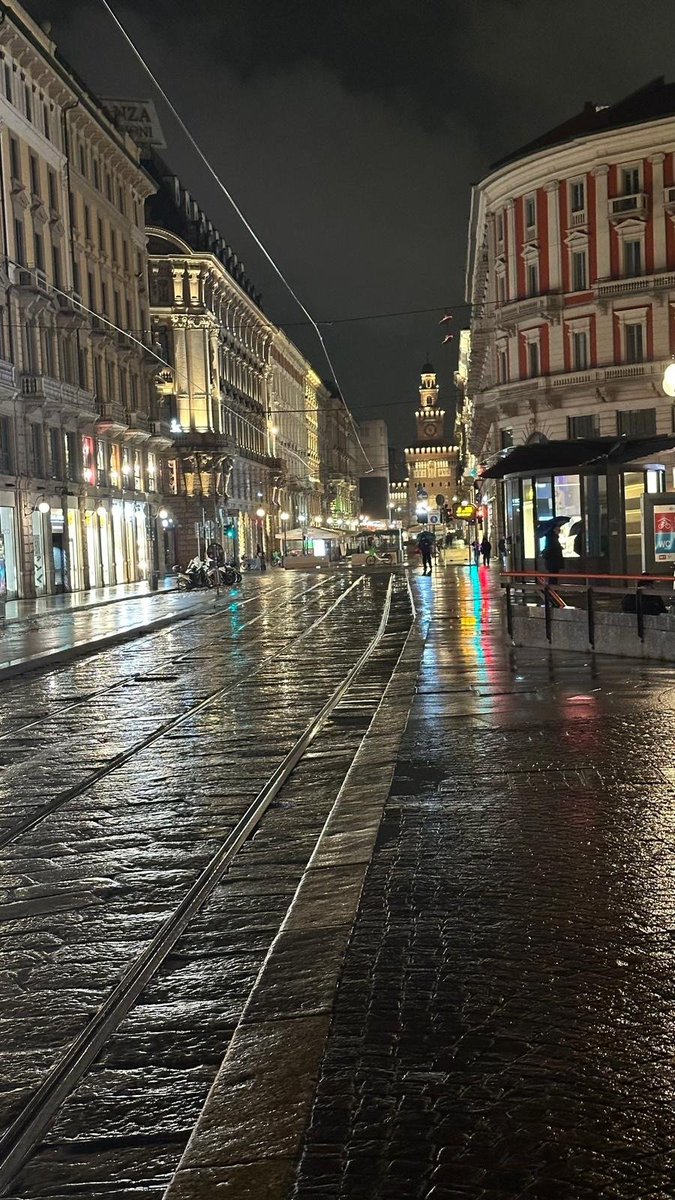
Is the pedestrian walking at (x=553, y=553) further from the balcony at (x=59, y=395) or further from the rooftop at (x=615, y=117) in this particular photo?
the rooftop at (x=615, y=117)

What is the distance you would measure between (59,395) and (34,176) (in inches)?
309

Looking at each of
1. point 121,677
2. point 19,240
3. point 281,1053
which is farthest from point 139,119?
point 281,1053

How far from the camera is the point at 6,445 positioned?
41.5 metres

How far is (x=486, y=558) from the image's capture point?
63562mm

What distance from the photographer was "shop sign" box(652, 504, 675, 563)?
77.9 feet

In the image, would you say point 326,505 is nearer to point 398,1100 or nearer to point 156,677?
point 156,677

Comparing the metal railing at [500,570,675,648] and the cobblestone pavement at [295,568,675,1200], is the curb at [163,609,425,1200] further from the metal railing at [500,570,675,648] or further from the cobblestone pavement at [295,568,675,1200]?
the metal railing at [500,570,675,648]

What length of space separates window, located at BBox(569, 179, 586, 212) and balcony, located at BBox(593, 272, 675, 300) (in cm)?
329

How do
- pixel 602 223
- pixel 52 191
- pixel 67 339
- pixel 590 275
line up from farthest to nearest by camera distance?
pixel 590 275 → pixel 602 223 → pixel 67 339 → pixel 52 191

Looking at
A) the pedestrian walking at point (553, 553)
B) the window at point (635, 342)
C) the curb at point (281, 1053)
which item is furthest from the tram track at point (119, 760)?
the window at point (635, 342)

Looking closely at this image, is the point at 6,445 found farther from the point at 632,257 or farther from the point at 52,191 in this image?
the point at 632,257

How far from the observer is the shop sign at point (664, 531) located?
2373cm

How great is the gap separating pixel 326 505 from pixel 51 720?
129 meters

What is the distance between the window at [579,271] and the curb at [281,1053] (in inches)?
1785
